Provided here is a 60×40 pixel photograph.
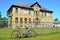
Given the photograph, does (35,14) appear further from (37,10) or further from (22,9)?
(22,9)

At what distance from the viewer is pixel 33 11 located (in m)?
49.9

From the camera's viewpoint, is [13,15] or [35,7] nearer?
[13,15]

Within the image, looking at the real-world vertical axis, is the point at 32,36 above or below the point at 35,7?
below

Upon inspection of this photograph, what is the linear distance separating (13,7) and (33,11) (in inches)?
293

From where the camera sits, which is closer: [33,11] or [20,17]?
[20,17]

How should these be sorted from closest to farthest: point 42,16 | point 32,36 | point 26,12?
1. point 32,36
2. point 26,12
3. point 42,16

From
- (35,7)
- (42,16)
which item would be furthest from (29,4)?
(42,16)

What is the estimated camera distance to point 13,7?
4506 centimetres

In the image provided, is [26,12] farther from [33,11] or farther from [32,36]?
[32,36]

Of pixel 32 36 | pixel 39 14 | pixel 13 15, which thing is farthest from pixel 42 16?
pixel 32 36

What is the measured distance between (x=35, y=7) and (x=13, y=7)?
8.06 metres

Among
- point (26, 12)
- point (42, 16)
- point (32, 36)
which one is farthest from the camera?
point (42, 16)

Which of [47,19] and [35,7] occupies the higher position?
[35,7]

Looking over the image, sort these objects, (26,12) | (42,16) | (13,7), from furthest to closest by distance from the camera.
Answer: (42,16) → (26,12) → (13,7)
